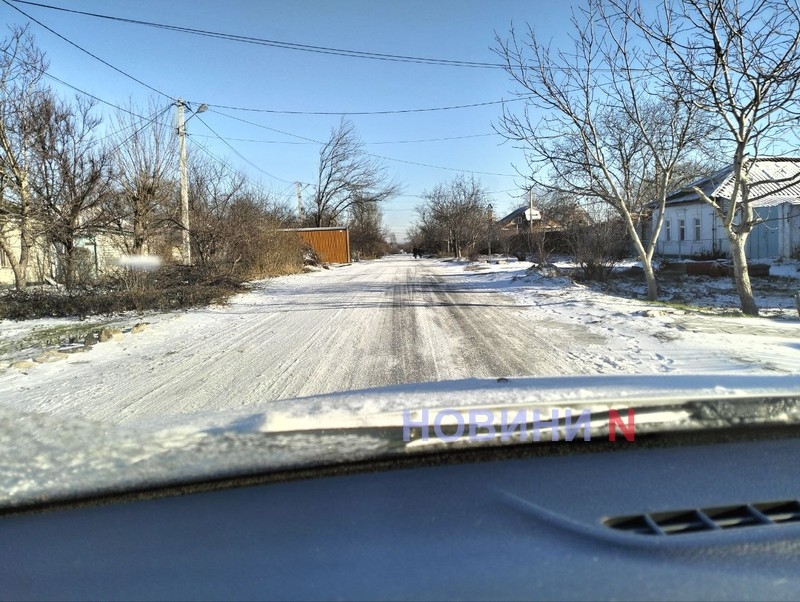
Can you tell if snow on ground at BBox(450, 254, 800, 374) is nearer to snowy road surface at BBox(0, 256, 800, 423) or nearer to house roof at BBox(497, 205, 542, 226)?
snowy road surface at BBox(0, 256, 800, 423)

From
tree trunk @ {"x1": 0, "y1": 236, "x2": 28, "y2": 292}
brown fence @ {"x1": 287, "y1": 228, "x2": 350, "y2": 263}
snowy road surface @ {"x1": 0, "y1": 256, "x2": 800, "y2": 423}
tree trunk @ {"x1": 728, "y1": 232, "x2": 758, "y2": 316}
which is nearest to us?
snowy road surface @ {"x1": 0, "y1": 256, "x2": 800, "y2": 423}

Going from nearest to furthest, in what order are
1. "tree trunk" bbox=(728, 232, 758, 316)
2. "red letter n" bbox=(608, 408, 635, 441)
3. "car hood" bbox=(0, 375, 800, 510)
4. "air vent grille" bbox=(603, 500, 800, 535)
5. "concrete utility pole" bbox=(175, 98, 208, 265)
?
"air vent grille" bbox=(603, 500, 800, 535)
"car hood" bbox=(0, 375, 800, 510)
"red letter n" bbox=(608, 408, 635, 441)
"tree trunk" bbox=(728, 232, 758, 316)
"concrete utility pole" bbox=(175, 98, 208, 265)

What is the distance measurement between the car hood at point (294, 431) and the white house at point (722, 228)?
71.3ft

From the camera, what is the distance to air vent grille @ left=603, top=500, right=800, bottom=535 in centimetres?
168

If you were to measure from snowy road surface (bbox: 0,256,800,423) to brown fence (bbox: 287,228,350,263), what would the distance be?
31153 mm

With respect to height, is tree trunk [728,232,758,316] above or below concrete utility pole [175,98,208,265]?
below

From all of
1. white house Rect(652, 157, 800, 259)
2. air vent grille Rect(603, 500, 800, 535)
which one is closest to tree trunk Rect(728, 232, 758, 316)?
white house Rect(652, 157, 800, 259)

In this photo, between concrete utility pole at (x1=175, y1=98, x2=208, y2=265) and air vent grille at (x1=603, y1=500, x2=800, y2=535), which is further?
concrete utility pole at (x1=175, y1=98, x2=208, y2=265)

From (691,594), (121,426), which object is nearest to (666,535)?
(691,594)

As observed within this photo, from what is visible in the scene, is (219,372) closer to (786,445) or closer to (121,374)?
(121,374)

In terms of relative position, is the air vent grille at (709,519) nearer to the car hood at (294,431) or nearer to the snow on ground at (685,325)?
the car hood at (294,431)

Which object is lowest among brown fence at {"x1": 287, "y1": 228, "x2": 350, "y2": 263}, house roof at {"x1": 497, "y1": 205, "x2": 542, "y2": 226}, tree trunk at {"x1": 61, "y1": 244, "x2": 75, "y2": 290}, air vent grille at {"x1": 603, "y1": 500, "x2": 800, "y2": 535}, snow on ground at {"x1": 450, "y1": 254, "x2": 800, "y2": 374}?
snow on ground at {"x1": 450, "y1": 254, "x2": 800, "y2": 374}

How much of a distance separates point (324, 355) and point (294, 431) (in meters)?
5.13

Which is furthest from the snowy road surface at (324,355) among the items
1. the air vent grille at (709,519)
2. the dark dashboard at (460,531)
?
the air vent grille at (709,519)
